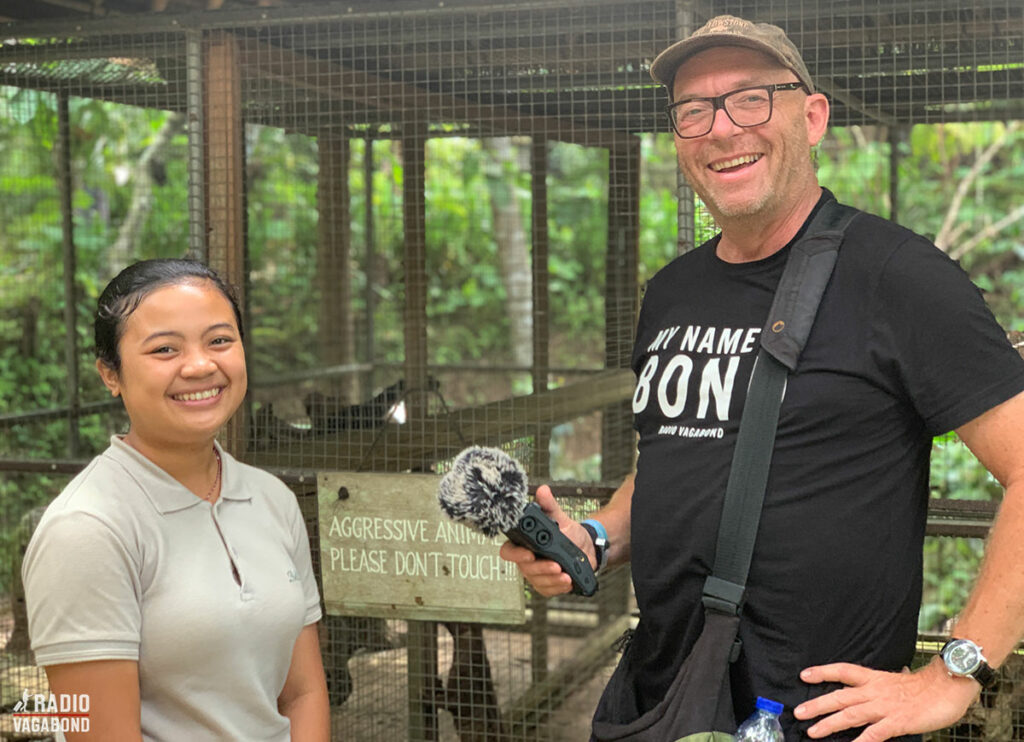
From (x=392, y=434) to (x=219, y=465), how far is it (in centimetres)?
190

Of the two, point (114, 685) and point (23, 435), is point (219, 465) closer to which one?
point (114, 685)

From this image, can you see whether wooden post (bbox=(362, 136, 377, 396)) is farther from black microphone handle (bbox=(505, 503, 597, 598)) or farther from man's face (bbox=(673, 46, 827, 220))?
black microphone handle (bbox=(505, 503, 597, 598))

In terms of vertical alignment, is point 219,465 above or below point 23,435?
above

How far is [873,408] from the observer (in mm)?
1868

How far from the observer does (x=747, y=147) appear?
→ 2.08 metres

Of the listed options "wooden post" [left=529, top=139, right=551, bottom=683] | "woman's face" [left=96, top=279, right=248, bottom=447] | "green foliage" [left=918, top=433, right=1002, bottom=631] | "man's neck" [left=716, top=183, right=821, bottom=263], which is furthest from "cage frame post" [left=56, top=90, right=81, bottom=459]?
"green foliage" [left=918, top=433, right=1002, bottom=631]

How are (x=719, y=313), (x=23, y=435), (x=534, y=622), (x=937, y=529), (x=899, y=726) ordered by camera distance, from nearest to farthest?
(x=899, y=726)
(x=719, y=313)
(x=937, y=529)
(x=534, y=622)
(x=23, y=435)

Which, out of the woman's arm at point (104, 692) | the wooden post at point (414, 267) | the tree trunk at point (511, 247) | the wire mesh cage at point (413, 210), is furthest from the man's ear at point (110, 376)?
the tree trunk at point (511, 247)

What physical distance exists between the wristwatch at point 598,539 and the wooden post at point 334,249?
11.1 feet

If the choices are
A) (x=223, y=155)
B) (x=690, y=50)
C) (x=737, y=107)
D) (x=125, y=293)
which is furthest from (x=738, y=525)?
(x=223, y=155)

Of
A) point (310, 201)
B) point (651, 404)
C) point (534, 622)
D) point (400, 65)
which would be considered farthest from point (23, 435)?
point (651, 404)

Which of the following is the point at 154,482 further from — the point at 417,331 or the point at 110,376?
Answer: the point at 417,331

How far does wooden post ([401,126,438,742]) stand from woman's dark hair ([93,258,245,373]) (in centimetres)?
213

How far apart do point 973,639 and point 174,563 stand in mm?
1341
